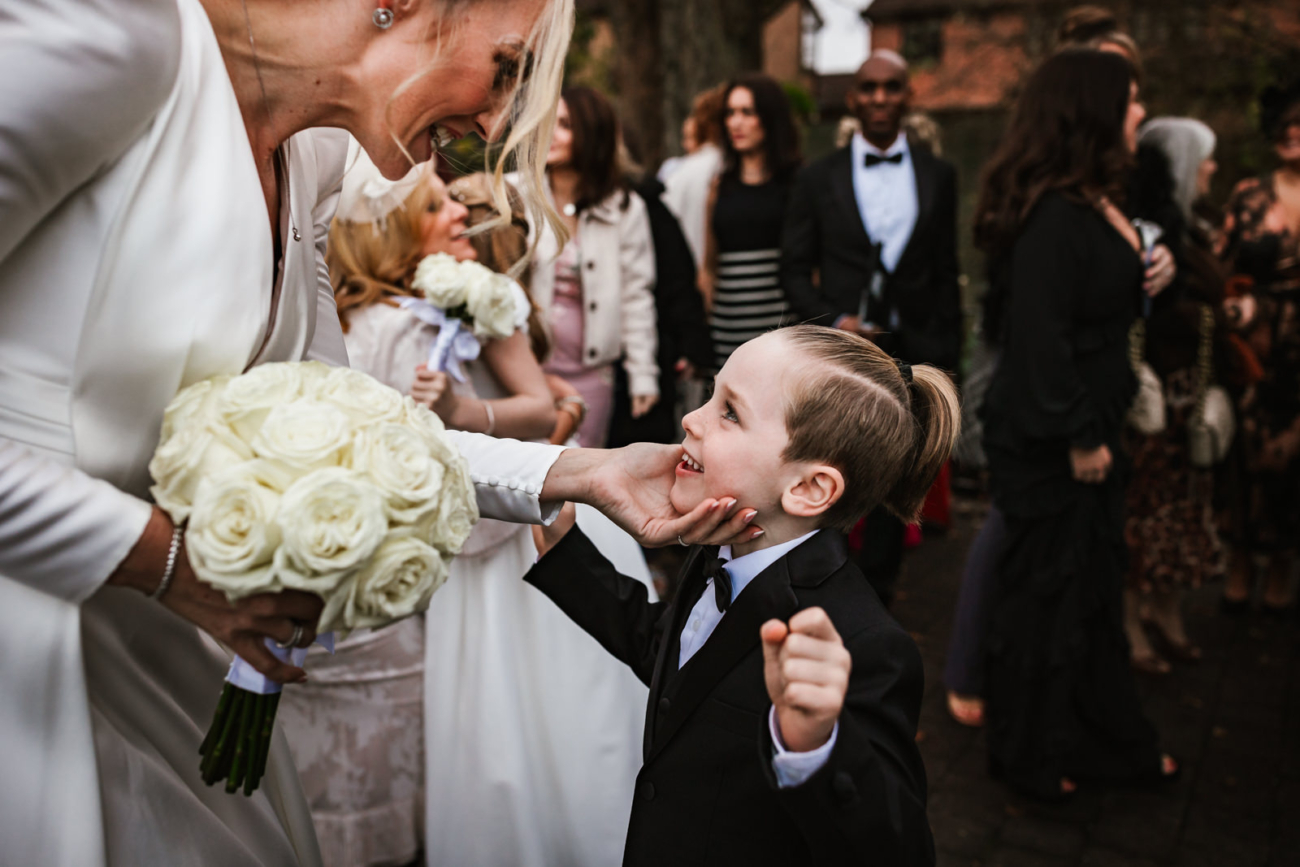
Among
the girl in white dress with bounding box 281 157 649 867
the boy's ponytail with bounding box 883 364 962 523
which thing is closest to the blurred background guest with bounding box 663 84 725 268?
the girl in white dress with bounding box 281 157 649 867

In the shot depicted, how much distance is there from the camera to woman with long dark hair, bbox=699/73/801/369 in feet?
19.0

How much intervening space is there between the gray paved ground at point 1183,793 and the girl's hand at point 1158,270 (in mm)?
1917

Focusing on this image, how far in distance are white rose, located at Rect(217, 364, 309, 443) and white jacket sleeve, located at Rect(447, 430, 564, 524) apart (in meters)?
0.54

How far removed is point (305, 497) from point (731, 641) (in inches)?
31.9

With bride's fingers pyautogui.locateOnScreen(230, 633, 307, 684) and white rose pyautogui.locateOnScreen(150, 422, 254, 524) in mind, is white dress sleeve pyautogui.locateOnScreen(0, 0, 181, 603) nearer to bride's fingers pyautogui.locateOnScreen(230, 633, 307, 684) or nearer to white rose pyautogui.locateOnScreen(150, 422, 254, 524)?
white rose pyautogui.locateOnScreen(150, 422, 254, 524)

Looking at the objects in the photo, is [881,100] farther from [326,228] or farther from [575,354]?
[326,228]

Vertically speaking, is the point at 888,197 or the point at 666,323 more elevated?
the point at 888,197

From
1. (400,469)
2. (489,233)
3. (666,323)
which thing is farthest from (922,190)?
(400,469)

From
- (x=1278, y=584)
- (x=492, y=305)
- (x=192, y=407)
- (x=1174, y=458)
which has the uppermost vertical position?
(x=192, y=407)

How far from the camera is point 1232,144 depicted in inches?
499

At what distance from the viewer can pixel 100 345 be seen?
1.36 m

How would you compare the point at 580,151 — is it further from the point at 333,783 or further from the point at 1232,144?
the point at 1232,144

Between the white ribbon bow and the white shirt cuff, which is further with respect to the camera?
the white ribbon bow

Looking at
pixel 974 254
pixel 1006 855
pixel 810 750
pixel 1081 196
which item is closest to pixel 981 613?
pixel 1006 855
